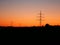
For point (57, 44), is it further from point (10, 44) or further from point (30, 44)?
point (10, 44)

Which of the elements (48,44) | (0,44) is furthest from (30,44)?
(0,44)

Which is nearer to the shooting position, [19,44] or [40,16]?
[19,44]

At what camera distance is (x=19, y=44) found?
30516 mm

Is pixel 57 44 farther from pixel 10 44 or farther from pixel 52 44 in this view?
pixel 10 44

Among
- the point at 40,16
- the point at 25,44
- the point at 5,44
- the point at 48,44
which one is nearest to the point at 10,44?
the point at 5,44

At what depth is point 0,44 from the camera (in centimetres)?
3019

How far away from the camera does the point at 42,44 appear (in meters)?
31.0

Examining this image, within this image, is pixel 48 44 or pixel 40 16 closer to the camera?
pixel 48 44

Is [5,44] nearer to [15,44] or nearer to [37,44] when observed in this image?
[15,44]

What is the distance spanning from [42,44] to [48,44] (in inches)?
45.7

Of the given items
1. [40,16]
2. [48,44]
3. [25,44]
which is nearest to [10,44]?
[25,44]

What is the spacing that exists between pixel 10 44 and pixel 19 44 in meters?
1.66

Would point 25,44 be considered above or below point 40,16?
below

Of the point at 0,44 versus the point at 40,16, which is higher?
the point at 40,16
